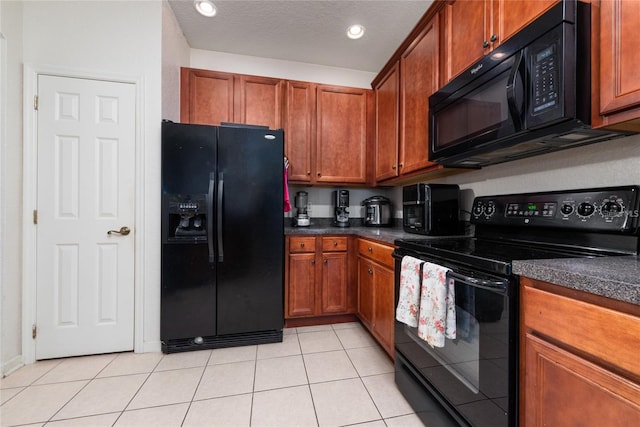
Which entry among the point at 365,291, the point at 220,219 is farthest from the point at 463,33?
the point at 220,219

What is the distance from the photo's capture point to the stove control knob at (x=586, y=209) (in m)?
1.05

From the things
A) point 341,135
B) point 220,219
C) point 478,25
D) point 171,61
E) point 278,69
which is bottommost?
point 220,219

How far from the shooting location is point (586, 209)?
1065 millimetres

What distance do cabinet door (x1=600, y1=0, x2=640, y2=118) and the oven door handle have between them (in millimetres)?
686

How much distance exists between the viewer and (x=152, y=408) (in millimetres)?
1383

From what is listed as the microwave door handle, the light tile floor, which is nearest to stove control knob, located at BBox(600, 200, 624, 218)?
the microwave door handle

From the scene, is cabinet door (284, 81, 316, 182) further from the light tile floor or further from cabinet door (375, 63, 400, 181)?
the light tile floor

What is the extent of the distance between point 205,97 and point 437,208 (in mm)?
2297

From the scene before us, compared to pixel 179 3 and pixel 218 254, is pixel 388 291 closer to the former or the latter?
pixel 218 254

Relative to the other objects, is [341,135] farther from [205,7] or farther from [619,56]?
[619,56]

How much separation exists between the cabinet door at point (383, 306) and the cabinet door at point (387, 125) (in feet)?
3.10

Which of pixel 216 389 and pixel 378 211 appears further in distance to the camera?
pixel 378 211

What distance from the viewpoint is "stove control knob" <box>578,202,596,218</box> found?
1.05m

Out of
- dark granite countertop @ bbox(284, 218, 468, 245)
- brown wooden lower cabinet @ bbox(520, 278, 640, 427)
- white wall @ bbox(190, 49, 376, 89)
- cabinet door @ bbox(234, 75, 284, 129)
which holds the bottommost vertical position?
brown wooden lower cabinet @ bbox(520, 278, 640, 427)
